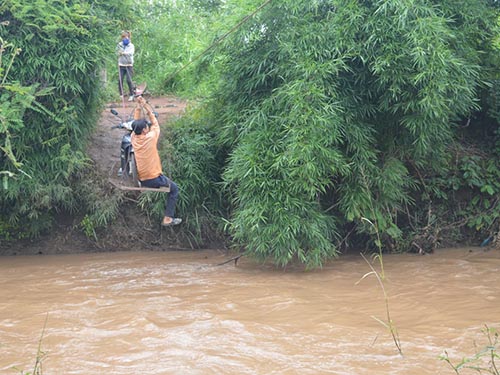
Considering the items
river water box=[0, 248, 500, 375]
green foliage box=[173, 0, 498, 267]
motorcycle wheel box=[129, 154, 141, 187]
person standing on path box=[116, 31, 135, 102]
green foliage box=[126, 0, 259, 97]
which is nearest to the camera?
river water box=[0, 248, 500, 375]

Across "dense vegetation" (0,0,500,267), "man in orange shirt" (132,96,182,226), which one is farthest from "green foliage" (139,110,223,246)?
"man in orange shirt" (132,96,182,226)

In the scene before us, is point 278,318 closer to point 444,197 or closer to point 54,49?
point 444,197

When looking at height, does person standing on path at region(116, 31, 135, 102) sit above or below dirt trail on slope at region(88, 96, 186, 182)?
above

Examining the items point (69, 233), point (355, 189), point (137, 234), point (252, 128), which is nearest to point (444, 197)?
point (355, 189)

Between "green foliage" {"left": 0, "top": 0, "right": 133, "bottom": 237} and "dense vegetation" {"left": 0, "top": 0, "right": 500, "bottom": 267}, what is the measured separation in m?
0.02

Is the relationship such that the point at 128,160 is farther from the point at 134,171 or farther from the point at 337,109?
the point at 337,109

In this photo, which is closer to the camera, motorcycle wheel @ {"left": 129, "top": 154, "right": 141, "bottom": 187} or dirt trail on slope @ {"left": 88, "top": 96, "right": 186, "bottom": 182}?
motorcycle wheel @ {"left": 129, "top": 154, "right": 141, "bottom": 187}

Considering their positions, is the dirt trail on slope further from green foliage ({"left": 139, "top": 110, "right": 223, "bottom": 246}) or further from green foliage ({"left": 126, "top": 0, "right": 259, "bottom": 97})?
green foliage ({"left": 139, "top": 110, "right": 223, "bottom": 246})

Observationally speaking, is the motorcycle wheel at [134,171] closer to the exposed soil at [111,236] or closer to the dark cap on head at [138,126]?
the dark cap on head at [138,126]

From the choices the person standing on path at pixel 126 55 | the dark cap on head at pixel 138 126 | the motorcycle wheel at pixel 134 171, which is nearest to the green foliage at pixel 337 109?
the motorcycle wheel at pixel 134 171

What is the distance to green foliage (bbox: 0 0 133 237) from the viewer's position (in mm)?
9047

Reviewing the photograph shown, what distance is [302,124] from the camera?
8055 mm

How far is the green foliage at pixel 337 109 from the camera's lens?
799 cm

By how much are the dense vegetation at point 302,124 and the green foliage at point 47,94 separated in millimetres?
22
